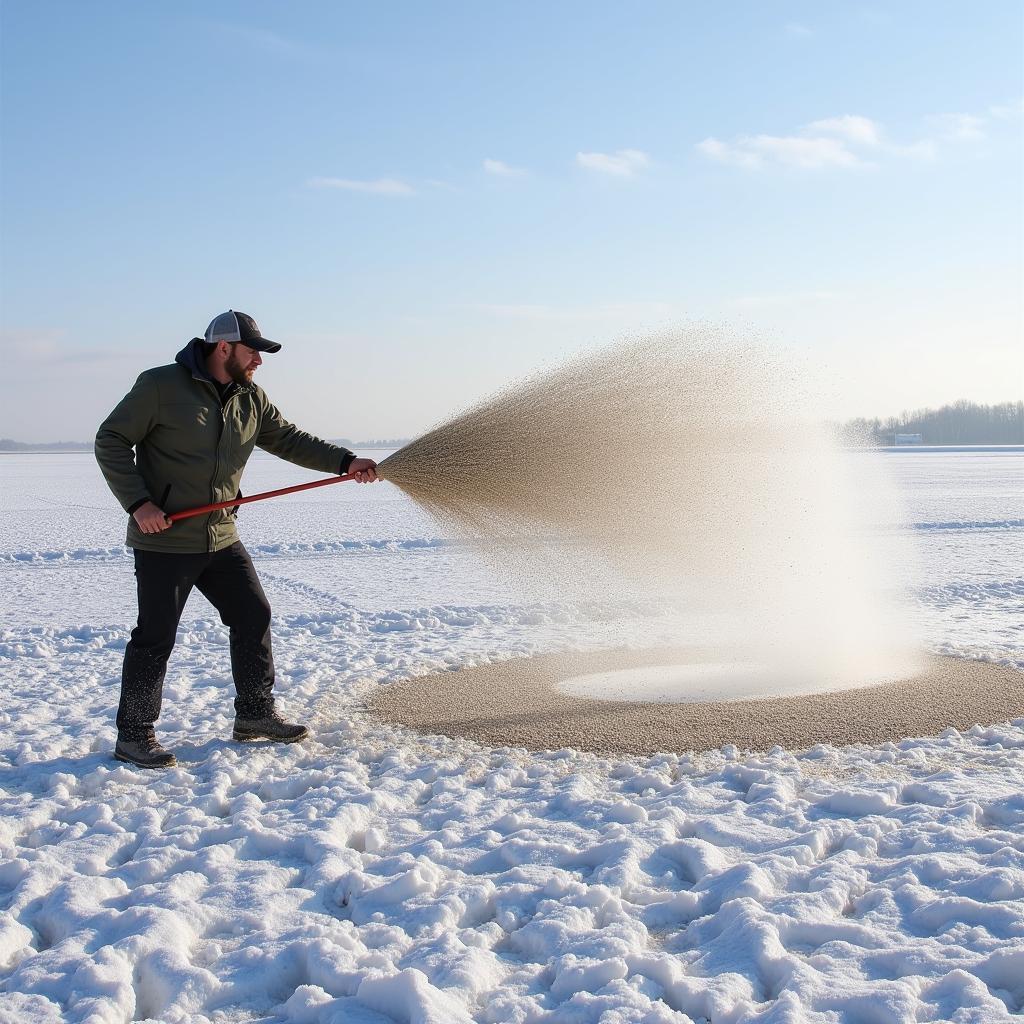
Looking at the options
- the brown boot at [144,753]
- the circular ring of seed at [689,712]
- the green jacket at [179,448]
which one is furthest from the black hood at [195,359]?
the circular ring of seed at [689,712]

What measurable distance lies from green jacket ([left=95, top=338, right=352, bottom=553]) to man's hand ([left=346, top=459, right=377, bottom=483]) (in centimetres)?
46

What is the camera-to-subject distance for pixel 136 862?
144 inches

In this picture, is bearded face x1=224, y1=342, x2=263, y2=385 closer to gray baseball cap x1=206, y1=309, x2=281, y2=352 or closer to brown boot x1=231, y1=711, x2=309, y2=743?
gray baseball cap x1=206, y1=309, x2=281, y2=352

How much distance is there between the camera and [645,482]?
6375mm

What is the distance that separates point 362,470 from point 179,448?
3.07 feet

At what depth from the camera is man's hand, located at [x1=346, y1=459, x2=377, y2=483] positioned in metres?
5.48

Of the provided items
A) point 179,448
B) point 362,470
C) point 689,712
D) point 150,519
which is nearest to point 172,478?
point 179,448

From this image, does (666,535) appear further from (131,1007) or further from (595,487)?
(131,1007)

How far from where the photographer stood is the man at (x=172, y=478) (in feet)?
16.1

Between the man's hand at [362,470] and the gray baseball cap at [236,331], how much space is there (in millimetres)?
780

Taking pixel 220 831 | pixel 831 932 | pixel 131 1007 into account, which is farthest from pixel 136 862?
pixel 831 932

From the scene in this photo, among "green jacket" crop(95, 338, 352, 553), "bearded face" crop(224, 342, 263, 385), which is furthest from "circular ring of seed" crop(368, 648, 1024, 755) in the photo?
"bearded face" crop(224, 342, 263, 385)

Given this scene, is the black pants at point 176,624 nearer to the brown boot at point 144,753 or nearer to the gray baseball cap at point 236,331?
the brown boot at point 144,753

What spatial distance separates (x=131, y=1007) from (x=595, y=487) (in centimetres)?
410
